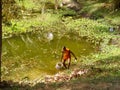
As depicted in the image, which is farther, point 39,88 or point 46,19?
point 46,19

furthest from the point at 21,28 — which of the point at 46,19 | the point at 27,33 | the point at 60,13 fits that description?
the point at 60,13

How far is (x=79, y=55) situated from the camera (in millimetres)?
24703

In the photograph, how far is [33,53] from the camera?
2495 centimetres

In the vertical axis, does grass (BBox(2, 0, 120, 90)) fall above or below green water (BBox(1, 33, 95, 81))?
Answer: above

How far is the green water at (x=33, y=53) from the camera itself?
2105 cm

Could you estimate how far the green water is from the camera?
21.0 metres

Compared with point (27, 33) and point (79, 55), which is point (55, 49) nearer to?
point (79, 55)

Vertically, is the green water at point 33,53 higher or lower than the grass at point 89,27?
lower

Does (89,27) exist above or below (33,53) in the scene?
above

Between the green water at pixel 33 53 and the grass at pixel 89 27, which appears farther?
the grass at pixel 89 27

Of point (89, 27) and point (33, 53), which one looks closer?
point (33, 53)

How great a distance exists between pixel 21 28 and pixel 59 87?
1914 cm

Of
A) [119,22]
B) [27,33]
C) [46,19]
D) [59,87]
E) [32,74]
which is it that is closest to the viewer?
[59,87]

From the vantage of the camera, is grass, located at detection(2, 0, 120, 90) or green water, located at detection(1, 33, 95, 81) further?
grass, located at detection(2, 0, 120, 90)
